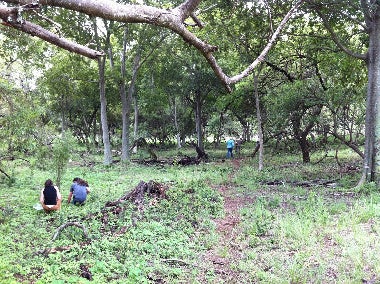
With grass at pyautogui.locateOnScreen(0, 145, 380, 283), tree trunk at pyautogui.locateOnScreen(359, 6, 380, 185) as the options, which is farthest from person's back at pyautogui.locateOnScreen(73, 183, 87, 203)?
tree trunk at pyautogui.locateOnScreen(359, 6, 380, 185)

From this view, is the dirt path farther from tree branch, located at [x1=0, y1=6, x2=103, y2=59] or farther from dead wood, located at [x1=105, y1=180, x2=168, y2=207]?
tree branch, located at [x1=0, y1=6, x2=103, y2=59]

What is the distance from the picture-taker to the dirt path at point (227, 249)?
5.49 meters

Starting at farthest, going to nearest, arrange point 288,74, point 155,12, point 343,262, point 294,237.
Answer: point 288,74 → point 294,237 → point 343,262 → point 155,12

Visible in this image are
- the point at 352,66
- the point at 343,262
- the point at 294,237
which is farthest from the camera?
the point at 352,66

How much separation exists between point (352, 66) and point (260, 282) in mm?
12965

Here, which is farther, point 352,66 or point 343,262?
point 352,66

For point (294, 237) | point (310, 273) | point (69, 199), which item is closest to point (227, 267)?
point (310, 273)

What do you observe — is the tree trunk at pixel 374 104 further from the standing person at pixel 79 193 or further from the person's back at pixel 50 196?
the person's back at pixel 50 196

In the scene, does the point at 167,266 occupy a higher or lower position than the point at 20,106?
lower

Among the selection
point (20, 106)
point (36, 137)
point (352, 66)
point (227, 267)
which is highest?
point (352, 66)

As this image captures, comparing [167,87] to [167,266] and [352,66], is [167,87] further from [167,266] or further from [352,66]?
[167,266]

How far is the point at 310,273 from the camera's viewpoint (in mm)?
5105

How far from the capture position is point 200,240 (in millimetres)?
6914

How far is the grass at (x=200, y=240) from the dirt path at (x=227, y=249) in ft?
0.06
